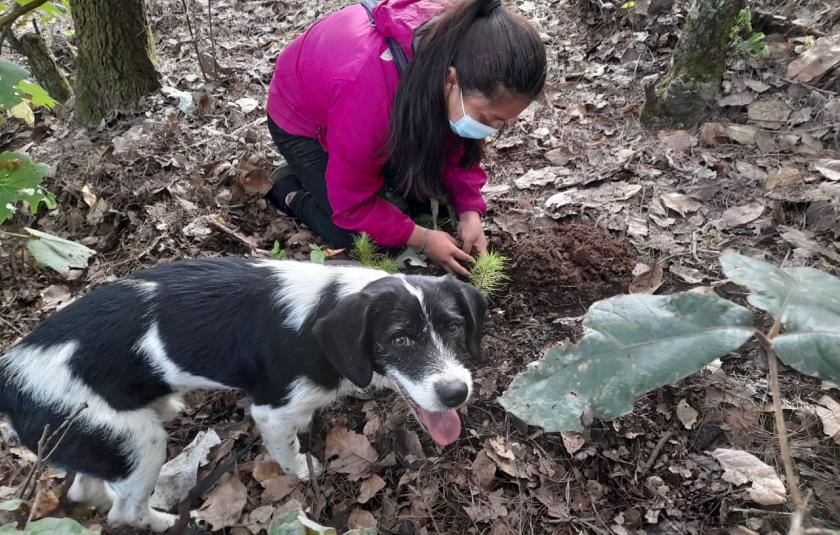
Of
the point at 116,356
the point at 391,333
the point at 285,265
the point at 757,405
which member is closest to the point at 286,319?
the point at 285,265

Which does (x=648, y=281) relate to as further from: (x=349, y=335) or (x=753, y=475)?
(x=349, y=335)

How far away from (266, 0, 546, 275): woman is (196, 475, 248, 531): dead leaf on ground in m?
1.72

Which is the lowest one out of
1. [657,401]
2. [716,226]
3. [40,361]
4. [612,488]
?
[612,488]

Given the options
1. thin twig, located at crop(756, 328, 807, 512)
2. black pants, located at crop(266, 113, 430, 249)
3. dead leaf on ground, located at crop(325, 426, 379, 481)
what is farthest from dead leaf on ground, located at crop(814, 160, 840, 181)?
dead leaf on ground, located at crop(325, 426, 379, 481)

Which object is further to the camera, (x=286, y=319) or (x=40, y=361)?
(x=286, y=319)

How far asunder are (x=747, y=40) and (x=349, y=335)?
424cm

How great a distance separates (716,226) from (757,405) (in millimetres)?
1330

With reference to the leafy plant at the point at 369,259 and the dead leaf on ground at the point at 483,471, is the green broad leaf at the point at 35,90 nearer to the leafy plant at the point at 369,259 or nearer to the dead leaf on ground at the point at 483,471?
the leafy plant at the point at 369,259

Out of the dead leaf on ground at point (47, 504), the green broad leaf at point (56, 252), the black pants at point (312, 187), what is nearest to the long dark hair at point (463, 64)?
the black pants at point (312, 187)

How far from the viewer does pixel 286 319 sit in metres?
2.60

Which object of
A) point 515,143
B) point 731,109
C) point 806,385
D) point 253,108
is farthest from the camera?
point 253,108

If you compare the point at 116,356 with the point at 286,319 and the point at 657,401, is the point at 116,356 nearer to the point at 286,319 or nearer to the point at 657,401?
the point at 286,319

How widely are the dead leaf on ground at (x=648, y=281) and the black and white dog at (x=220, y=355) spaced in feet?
3.52

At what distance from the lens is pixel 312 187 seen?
13.3ft
